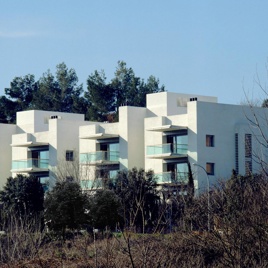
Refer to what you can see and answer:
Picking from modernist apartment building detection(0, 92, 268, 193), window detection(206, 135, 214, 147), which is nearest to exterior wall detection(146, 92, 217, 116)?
modernist apartment building detection(0, 92, 268, 193)

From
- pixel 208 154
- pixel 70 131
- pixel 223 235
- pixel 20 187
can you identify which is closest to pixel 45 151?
pixel 70 131

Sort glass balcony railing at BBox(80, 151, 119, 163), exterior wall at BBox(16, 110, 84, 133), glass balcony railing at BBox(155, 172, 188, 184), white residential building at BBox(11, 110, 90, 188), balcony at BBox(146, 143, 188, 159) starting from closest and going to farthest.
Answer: glass balcony railing at BBox(155, 172, 188, 184) → balcony at BBox(146, 143, 188, 159) → glass balcony railing at BBox(80, 151, 119, 163) → white residential building at BBox(11, 110, 90, 188) → exterior wall at BBox(16, 110, 84, 133)

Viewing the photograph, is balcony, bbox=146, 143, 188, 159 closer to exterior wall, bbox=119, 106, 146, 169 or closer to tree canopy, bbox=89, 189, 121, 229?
exterior wall, bbox=119, 106, 146, 169

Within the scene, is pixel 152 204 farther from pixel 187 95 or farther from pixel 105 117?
pixel 105 117

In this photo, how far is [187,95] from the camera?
73.3m

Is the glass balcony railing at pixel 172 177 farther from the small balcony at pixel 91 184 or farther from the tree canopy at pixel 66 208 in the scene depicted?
the tree canopy at pixel 66 208

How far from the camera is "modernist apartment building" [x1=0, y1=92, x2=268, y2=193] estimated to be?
66.6 m

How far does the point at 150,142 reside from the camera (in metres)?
69.8

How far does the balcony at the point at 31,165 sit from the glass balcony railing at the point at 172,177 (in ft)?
37.1

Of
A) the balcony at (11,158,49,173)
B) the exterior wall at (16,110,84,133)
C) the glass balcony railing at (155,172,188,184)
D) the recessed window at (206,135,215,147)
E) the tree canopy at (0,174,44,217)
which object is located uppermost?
the exterior wall at (16,110,84,133)

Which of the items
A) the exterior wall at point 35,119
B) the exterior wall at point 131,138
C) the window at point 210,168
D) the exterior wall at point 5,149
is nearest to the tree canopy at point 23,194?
the exterior wall at point 131,138

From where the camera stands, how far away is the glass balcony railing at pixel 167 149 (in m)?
67.2

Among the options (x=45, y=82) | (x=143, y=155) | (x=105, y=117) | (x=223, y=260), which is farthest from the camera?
(x=45, y=82)

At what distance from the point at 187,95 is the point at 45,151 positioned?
1218 centimetres
